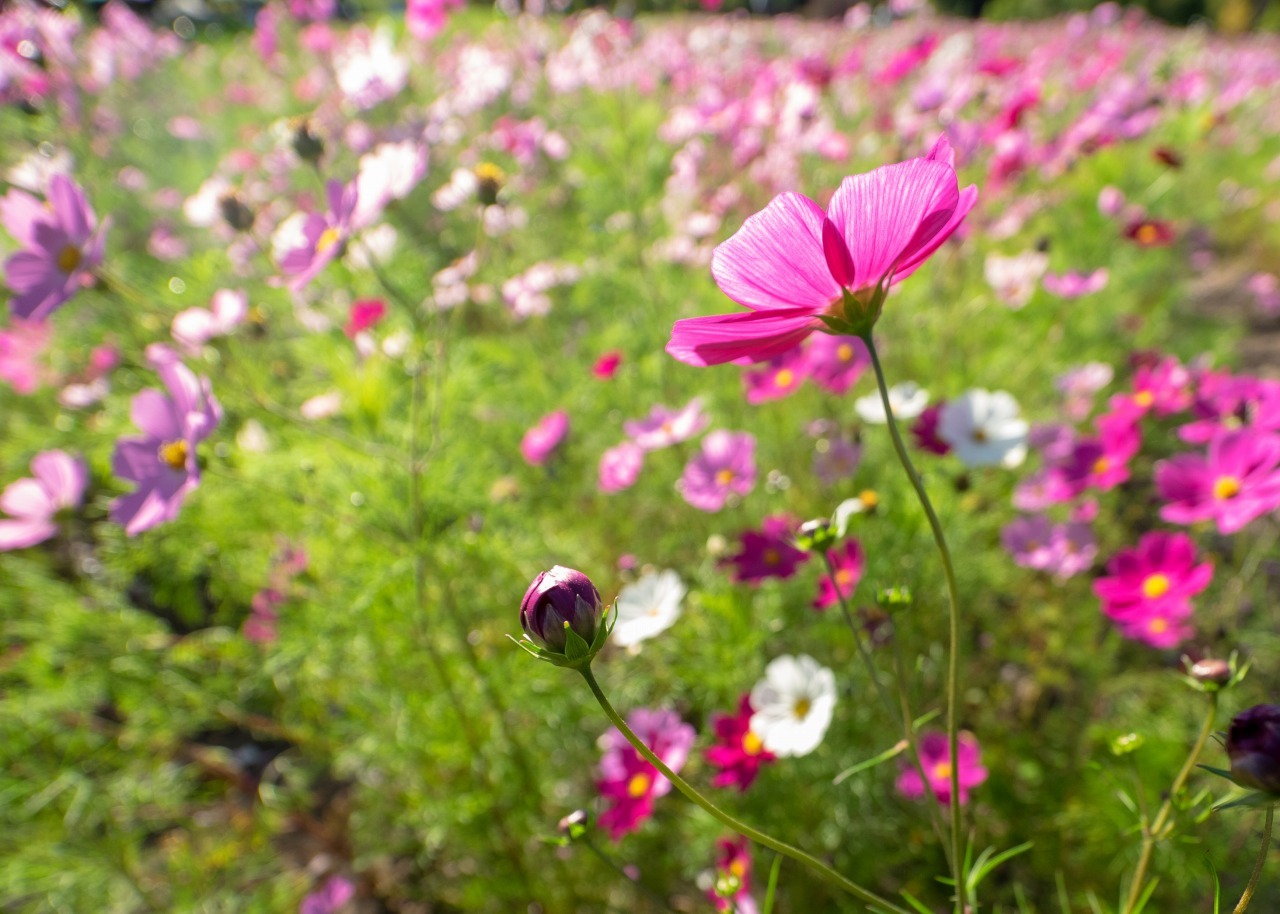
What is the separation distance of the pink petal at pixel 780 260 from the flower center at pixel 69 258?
97 centimetres

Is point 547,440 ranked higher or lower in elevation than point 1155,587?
higher

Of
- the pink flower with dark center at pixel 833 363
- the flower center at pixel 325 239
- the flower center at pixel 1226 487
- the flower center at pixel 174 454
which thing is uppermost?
the flower center at pixel 325 239

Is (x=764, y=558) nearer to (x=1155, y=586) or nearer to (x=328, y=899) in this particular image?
(x=1155, y=586)

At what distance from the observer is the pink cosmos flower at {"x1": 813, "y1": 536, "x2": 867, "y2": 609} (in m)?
0.92

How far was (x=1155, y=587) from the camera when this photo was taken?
1062mm

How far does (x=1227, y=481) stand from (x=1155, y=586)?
0.62 feet

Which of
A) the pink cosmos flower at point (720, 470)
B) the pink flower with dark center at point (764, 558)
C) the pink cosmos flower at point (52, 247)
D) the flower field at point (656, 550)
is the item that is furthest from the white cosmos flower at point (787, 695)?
the pink cosmos flower at point (52, 247)

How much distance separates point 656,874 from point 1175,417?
173 cm

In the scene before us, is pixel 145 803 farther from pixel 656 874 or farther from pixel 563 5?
pixel 563 5

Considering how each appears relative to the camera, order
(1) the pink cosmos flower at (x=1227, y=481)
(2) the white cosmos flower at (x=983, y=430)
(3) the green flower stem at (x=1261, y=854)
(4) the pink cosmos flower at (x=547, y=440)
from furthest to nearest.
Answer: (4) the pink cosmos flower at (x=547, y=440) < (2) the white cosmos flower at (x=983, y=430) < (1) the pink cosmos flower at (x=1227, y=481) < (3) the green flower stem at (x=1261, y=854)

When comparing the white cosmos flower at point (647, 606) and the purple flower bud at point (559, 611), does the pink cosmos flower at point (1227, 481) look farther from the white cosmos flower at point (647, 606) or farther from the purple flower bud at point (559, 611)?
the purple flower bud at point (559, 611)

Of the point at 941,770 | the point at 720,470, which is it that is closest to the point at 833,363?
the point at 720,470

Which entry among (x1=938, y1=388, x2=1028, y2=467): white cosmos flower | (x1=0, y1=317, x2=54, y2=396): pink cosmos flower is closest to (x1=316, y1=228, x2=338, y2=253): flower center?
(x1=938, y1=388, x2=1028, y2=467): white cosmos flower

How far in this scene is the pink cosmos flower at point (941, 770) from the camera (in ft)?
3.12
